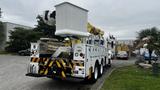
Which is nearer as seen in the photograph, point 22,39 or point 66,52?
point 66,52

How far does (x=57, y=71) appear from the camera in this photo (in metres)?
11.4

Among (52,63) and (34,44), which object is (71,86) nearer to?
(52,63)

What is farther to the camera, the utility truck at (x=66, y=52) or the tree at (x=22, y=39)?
the tree at (x=22, y=39)

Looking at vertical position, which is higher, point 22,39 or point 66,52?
point 22,39

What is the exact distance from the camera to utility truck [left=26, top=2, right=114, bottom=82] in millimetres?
11250

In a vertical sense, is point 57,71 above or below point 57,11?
below

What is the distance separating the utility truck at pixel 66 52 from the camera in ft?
36.9

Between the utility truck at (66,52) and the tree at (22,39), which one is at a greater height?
the tree at (22,39)

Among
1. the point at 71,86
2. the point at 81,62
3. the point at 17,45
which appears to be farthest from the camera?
the point at 17,45

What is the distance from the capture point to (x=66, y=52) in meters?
12.1

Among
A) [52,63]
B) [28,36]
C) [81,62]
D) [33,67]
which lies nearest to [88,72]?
[81,62]

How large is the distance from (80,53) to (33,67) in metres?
2.13

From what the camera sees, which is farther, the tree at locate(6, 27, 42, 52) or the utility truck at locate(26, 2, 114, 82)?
the tree at locate(6, 27, 42, 52)

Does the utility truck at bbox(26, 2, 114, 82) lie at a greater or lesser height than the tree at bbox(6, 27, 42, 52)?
lesser
